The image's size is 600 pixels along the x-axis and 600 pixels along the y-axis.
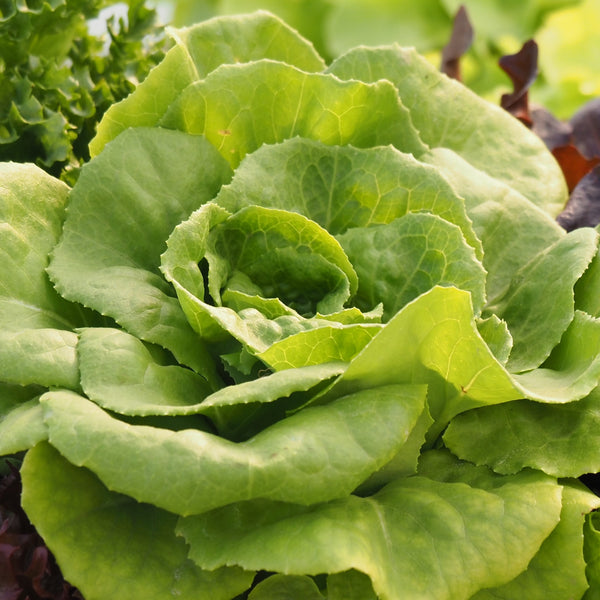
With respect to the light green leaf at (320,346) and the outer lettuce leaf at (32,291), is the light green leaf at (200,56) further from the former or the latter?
the light green leaf at (320,346)

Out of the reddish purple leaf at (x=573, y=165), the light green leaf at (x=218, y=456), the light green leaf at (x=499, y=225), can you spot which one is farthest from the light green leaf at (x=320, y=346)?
the reddish purple leaf at (x=573, y=165)

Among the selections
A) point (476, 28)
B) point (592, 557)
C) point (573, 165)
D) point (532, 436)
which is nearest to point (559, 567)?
point (592, 557)

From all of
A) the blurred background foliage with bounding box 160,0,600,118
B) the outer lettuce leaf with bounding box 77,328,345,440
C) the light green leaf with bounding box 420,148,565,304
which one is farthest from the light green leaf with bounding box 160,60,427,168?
the blurred background foliage with bounding box 160,0,600,118

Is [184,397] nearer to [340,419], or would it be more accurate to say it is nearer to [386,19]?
[340,419]

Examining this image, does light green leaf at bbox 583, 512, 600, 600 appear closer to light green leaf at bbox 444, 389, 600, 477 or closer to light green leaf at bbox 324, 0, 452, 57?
light green leaf at bbox 444, 389, 600, 477

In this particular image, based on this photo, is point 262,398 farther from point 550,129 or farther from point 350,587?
point 550,129
